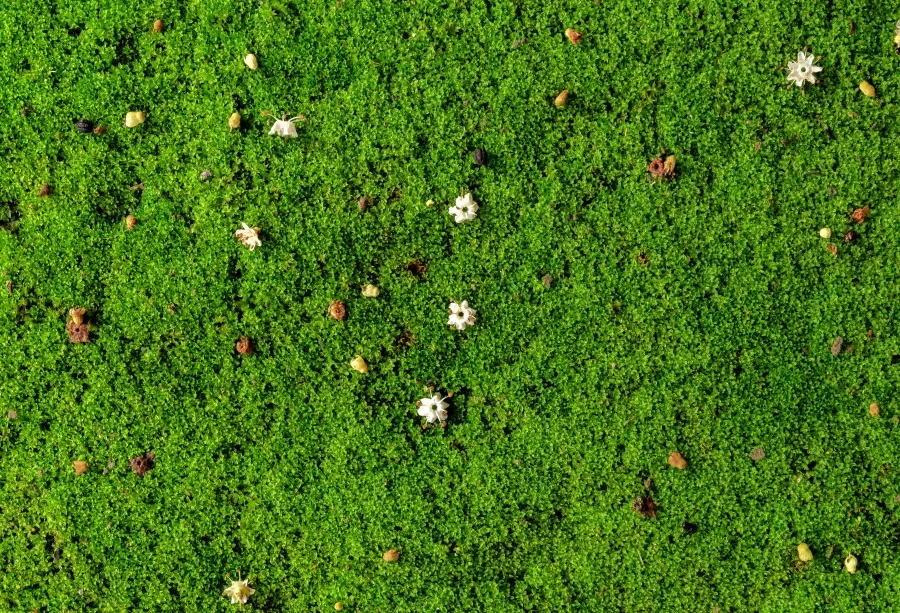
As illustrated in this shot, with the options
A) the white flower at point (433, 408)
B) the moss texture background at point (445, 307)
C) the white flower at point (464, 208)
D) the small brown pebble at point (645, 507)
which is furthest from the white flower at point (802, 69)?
the white flower at point (433, 408)

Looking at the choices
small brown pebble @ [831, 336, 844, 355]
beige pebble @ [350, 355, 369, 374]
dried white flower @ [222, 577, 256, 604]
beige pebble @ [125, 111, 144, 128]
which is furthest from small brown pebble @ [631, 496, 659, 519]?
beige pebble @ [125, 111, 144, 128]

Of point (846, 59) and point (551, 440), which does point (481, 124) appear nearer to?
point (551, 440)

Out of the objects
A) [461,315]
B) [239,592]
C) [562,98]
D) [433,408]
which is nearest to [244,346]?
[433,408]

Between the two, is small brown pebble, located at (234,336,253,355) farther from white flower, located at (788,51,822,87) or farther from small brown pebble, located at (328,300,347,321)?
white flower, located at (788,51,822,87)

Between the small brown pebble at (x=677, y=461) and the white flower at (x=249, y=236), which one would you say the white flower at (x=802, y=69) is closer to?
the small brown pebble at (x=677, y=461)

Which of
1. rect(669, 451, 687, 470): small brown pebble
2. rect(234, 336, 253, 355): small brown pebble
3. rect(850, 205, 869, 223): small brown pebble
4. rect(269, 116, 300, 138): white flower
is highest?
rect(269, 116, 300, 138): white flower

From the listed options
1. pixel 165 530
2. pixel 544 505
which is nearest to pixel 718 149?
pixel 544 505

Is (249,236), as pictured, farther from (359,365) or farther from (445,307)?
(445,307)
